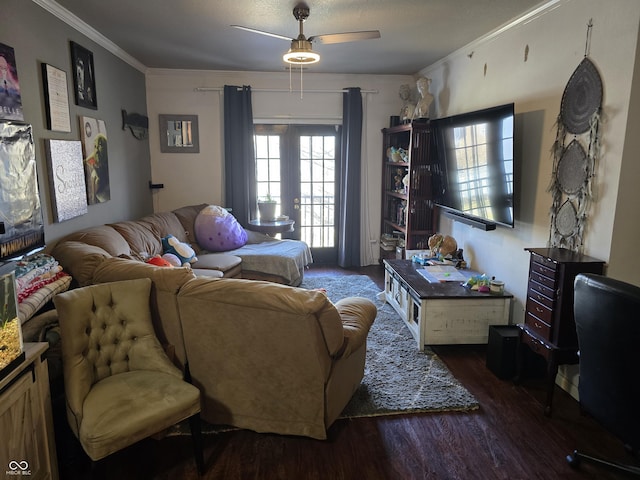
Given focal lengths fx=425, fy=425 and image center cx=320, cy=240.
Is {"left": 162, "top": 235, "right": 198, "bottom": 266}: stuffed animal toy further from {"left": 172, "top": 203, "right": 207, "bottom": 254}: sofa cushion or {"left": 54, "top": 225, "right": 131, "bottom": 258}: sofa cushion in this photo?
{"left": 54, "top": 225, "right": 131, "bottom": 258}: sofa cushion

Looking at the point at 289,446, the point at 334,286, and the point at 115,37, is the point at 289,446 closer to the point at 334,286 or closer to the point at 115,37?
the point at 334,286

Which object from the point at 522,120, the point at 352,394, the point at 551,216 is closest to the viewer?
the point at 352,394

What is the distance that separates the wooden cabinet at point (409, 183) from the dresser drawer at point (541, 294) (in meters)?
2.22

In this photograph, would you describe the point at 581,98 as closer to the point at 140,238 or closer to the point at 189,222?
the point at 140,238

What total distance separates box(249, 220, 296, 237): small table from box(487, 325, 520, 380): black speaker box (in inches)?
118

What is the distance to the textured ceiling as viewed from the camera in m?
3.06

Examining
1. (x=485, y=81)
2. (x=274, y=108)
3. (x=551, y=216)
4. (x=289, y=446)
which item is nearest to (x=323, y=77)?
(x=274, y=108)

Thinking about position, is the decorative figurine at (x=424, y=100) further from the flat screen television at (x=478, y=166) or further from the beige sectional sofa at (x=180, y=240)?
the beige sectional sofa at (x=180, y=240)

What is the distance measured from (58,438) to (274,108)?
4.45m

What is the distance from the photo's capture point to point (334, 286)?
505cm

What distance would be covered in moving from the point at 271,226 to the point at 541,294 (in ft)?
11.1

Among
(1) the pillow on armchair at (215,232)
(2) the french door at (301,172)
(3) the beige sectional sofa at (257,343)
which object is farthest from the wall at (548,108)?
(1) the pillow on armchair at (215,232)

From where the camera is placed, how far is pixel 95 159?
12.3 feet

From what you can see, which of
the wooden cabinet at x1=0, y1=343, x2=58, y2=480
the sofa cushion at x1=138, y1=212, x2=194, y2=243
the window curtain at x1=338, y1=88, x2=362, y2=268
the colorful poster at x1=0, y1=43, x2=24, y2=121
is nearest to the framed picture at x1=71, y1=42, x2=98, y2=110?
the colorful poster at x1=0, y1=43, x2=24, y2=121
